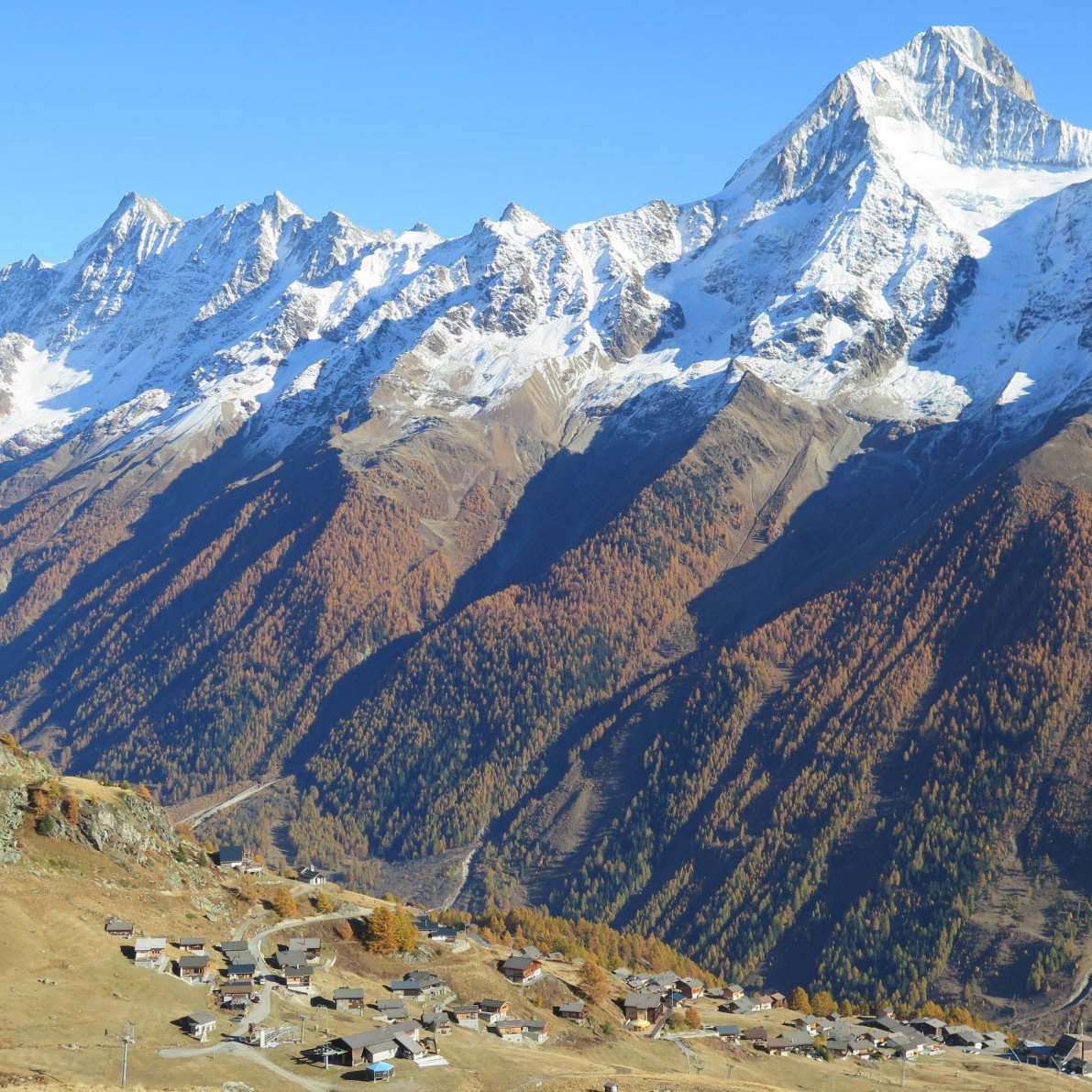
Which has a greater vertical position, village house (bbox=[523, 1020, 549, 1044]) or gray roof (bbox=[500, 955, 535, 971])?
gray roof (bbox=[500, 955, 535, 971])

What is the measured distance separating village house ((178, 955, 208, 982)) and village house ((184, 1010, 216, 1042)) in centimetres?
1058

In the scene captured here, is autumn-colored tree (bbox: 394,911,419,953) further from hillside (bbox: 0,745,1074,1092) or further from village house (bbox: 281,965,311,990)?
village house (bbox: 281,965,311,990)

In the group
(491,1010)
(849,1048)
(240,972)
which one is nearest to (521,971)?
(491,1010)

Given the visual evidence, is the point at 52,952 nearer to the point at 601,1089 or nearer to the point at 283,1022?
the point at 283,1022

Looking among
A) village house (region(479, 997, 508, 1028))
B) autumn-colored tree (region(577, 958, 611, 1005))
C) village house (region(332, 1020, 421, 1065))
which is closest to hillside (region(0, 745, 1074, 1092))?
autumn-colored tree (region(577, 958, 611, 1005))

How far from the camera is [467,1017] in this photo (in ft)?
538

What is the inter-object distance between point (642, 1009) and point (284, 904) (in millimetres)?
45462

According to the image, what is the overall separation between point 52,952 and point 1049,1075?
12926 centimetres

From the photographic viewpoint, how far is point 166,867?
181m

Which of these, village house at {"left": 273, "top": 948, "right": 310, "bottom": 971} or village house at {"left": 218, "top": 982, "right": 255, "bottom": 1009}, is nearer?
village house at {"left": 218, "top": 982, "right": 255, "bottom": 1009}

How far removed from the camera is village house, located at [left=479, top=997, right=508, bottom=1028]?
165 meters

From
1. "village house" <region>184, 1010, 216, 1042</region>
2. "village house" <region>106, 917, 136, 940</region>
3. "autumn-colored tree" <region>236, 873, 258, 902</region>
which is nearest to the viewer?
"village house" <region>184, 1010, 216, 1042</region>

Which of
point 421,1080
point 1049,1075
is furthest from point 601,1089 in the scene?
point 1049,1075

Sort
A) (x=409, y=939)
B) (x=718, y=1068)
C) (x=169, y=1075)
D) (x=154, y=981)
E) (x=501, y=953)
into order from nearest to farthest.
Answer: (x=169, y=1075) < (x=154, y=981) < (x=718, y=1068) < (x=409, y=939) < (x=501, y=953)
